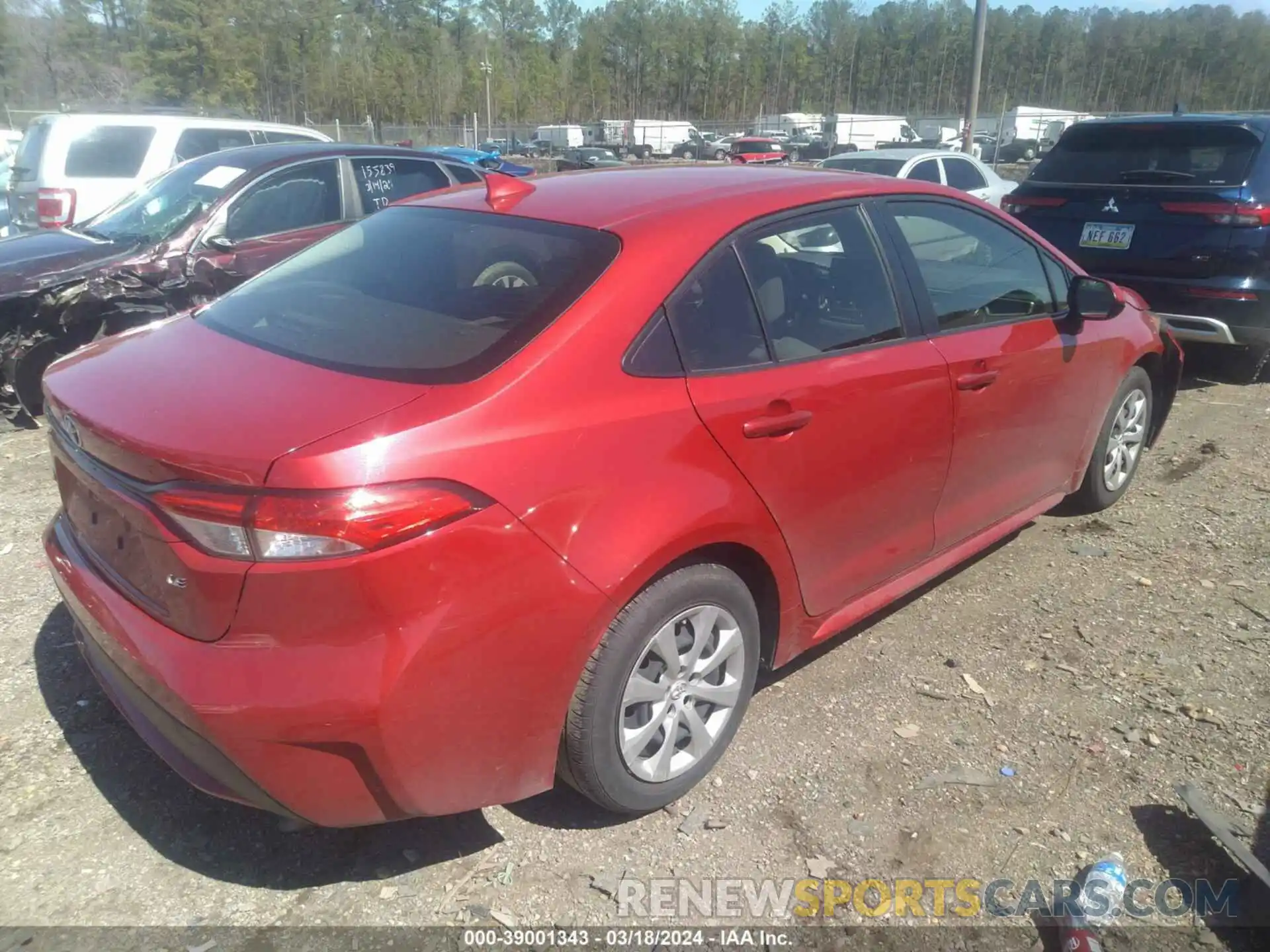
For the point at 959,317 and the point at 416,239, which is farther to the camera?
the point at 959,317

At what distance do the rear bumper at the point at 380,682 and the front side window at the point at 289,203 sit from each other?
4.82m

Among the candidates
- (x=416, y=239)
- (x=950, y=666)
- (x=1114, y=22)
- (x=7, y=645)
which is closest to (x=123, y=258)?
(x=7, y=645)

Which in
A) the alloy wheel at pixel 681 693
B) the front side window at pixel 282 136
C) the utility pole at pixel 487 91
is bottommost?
the alloy wheel at pixel 681 693

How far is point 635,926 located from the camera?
2.33 m

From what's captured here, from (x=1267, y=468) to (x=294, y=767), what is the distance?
552cm

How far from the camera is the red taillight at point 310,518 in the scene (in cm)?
193

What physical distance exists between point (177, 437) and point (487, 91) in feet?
227

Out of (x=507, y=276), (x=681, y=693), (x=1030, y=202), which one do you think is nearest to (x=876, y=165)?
(x=1030, y=202)

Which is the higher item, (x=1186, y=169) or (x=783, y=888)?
(x=1186, y=169)

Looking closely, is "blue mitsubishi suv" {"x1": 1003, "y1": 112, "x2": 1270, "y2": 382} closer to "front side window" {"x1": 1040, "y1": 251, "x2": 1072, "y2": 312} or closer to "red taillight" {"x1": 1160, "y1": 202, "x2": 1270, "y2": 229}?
"red taillight" {"x1": 1160, "y1": 202, "x2": 1270, "y2": 229}

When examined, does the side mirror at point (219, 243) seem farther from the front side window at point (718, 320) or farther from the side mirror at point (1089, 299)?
the side mirror at point (1089, 299)

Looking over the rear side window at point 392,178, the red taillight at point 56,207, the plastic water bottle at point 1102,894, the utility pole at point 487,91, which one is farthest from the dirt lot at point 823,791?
the utility pole at point 487,91

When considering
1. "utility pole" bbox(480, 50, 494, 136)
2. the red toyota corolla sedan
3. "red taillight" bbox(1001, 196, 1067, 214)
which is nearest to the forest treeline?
"utility pole" bbox(480, 50, 494, 136)

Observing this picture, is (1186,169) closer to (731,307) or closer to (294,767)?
(731,307)
